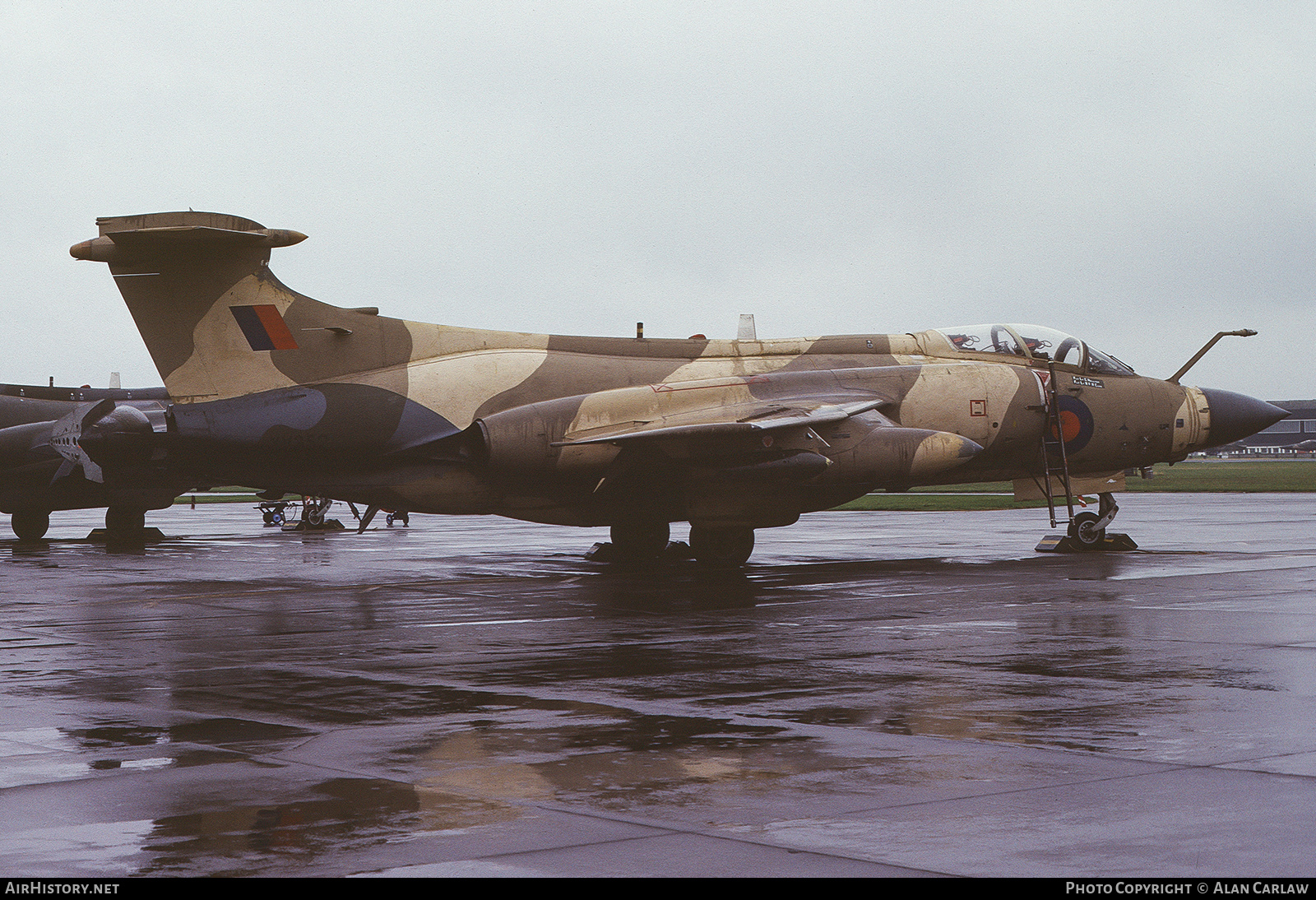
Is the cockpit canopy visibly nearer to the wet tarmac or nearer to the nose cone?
the nose cone

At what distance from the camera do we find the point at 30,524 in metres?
31.4

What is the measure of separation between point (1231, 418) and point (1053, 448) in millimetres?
3630

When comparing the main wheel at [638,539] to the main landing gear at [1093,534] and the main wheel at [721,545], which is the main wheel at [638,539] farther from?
the main landing gear at [1093,534]

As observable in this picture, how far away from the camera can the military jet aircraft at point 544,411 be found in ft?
60.4

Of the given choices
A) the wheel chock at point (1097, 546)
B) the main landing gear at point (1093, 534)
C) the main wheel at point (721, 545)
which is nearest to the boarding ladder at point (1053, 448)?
the main landing gear at point (1093, 534)

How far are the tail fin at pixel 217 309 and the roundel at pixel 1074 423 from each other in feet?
37.7

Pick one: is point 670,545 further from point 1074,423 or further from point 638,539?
point 1074,423

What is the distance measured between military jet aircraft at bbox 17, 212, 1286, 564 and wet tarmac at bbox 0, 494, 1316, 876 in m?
2.53

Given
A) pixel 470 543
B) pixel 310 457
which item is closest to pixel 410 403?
pixel 310 457

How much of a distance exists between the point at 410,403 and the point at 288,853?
46.7ft

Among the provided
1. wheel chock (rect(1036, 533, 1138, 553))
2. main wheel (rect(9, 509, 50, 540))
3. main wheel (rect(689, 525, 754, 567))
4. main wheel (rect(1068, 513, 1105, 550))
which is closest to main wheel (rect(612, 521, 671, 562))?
main wheel (rect(689, 525, 754, 567))

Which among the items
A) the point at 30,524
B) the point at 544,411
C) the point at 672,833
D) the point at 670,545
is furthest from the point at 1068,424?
the point at 30,524

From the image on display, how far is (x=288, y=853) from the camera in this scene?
5039mm
